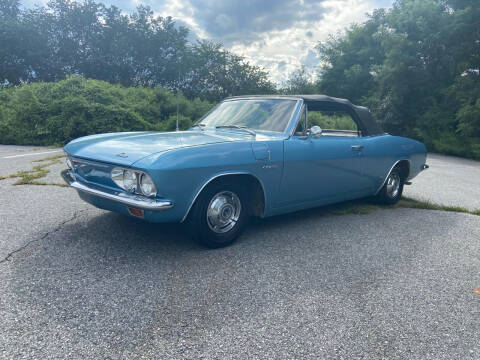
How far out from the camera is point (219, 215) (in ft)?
10.5

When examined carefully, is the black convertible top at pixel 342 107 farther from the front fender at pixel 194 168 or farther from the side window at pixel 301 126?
the front fender at pixel 194 168

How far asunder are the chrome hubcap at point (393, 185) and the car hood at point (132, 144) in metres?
2.66

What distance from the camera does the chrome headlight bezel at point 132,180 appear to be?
9.13ft

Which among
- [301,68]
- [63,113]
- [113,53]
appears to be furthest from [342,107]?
[301,68]

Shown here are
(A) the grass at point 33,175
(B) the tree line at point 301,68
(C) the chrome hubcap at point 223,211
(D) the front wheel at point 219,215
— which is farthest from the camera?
(B) the tree line at point 301,68

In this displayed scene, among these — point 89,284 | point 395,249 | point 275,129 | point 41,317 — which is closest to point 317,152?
point 275,129

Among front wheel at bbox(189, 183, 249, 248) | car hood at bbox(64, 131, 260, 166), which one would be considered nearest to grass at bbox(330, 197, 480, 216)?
front wheel at bbox(189, 183, 249, 248)

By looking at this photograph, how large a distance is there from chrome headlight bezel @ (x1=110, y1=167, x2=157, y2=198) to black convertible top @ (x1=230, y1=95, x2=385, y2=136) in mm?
2112

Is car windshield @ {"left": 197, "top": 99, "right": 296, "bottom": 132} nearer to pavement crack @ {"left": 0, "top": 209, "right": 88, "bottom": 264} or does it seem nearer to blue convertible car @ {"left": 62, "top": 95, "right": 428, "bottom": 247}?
blue convertible car @ {"left": 62, "top": 95, "right": 428, "bottom": 247}

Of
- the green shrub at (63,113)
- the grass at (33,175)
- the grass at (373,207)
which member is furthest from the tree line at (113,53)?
the grass at (373,207)

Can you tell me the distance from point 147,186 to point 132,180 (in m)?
0.15

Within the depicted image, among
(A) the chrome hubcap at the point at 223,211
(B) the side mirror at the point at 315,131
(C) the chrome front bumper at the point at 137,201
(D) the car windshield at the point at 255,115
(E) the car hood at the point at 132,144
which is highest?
(D) the car windshield at the point at 255,115

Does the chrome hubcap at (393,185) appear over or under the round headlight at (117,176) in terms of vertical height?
under

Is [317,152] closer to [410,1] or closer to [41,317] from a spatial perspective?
[41,317]
